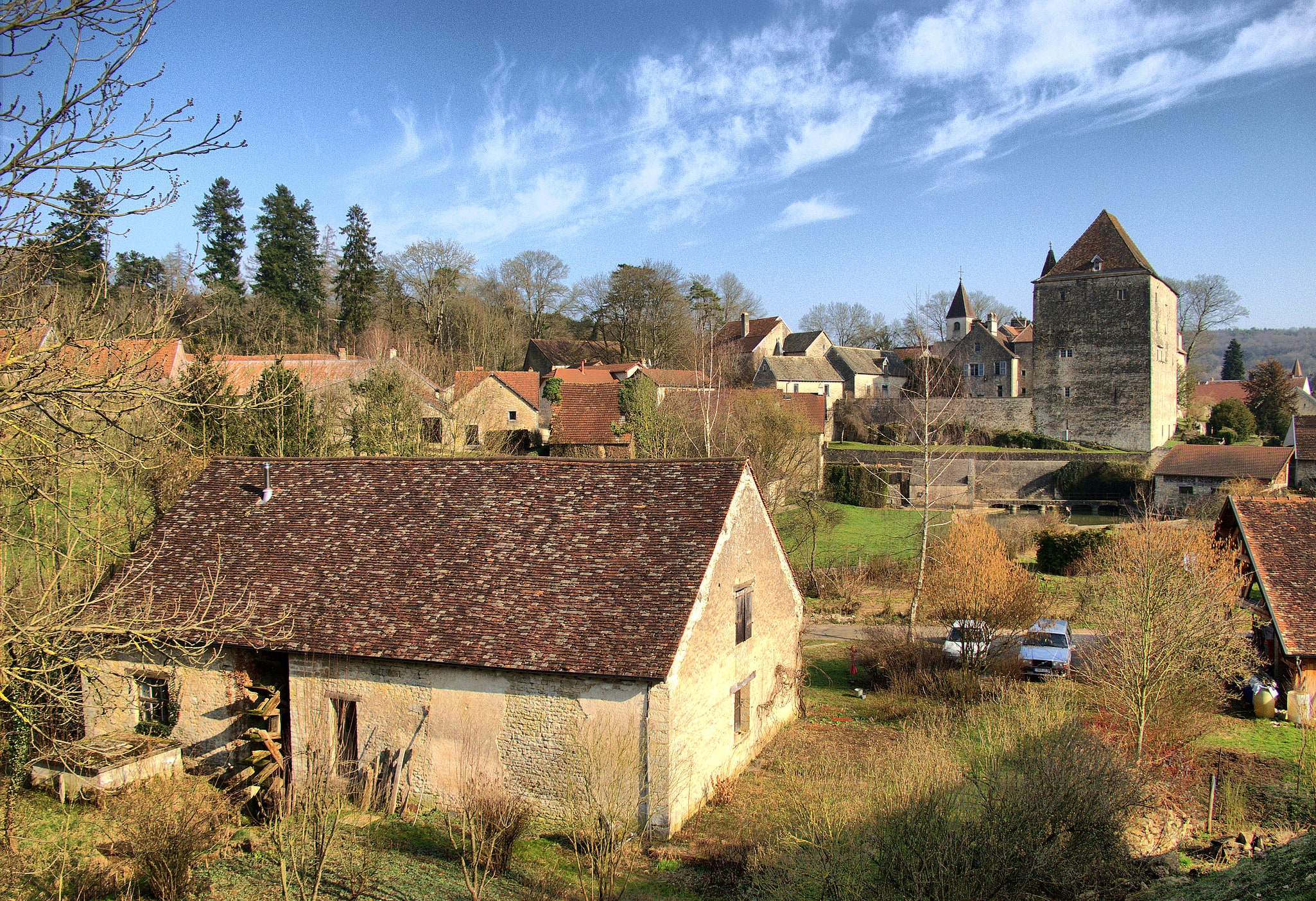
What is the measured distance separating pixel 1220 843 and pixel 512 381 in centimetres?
4288

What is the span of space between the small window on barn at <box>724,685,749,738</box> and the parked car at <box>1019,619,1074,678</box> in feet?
26.3

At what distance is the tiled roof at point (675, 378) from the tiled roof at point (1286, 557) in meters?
32.1

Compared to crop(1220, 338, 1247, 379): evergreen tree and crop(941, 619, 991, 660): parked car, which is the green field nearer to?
crop(941, 619, 991, 660): parked car

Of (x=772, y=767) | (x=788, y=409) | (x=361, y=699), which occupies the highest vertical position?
(x=788, y=409)

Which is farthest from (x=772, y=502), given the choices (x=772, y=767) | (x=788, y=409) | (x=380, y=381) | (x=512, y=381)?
(x=772, y=767)

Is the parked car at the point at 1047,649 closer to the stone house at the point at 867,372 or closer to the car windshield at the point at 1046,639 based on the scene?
the car windshield at the point at 1046,639

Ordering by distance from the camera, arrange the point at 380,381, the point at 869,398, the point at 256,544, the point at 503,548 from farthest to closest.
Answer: the point at 869,398, the point at 380,381, the point at 256,544, the point at 503,548

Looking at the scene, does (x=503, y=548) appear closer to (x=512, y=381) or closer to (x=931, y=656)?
(x=931, y=656)

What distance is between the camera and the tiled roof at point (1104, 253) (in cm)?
6000

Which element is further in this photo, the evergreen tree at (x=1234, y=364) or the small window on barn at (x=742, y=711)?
the evergreen tree at (x=1234, y=364)

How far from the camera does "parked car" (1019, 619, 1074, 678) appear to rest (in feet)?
68.7

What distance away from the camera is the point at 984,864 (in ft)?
28.6

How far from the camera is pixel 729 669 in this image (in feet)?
50.2

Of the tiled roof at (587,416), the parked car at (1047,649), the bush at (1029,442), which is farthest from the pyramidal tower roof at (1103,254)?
the parked car at (1047,649)
